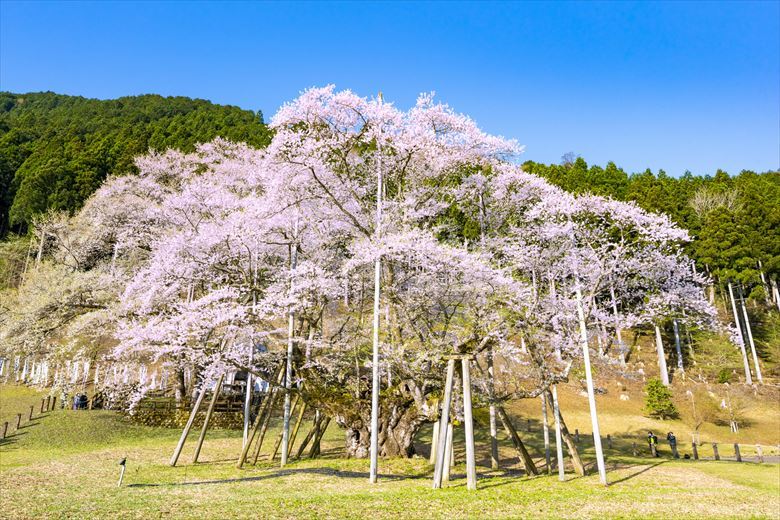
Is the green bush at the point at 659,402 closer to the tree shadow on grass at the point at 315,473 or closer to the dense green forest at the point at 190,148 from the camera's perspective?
the dense green forest at the point at 190,148

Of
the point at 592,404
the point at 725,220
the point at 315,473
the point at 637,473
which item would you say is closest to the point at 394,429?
the point at 315,473

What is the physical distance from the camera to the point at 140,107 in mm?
74938

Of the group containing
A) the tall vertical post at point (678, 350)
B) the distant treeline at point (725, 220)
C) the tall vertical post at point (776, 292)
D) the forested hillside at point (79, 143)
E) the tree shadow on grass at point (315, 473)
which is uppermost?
the forested hillside at point (79, 143)

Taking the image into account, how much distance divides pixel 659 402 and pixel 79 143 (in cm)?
6185

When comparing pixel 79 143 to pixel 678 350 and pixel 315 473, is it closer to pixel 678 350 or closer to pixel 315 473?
pixel 315 473

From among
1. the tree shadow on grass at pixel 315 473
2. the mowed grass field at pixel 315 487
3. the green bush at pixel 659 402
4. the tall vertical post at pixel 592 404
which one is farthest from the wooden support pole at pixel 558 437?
the green bush at pixel 659 402

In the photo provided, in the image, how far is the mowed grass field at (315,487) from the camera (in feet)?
28.0

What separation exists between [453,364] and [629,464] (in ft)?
34.3

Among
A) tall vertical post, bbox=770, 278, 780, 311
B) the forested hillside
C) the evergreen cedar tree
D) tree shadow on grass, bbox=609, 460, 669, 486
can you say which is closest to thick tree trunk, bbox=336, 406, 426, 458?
the evergreen cedar tree

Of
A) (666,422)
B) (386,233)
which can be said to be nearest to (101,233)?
(386,233)

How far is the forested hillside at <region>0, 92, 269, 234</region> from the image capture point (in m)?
47.9

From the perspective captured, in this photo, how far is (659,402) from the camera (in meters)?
28.4

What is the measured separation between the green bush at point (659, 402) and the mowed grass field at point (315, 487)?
9.91 metres

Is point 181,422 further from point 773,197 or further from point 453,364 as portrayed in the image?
point 773,197
